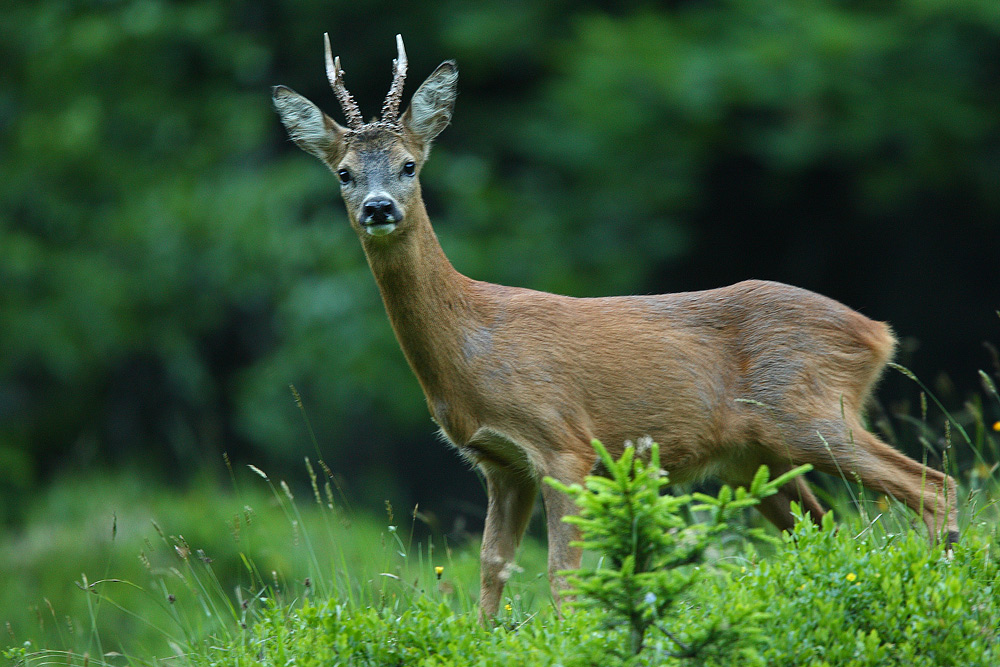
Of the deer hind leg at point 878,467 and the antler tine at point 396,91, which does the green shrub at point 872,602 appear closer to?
the deer hind leg at point 878,467

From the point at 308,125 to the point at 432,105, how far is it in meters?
0.51

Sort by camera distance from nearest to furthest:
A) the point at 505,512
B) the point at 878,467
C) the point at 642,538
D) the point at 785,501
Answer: the point at 642,538 < the point at 878,467 < the point at 505,512 < the point at 785,501

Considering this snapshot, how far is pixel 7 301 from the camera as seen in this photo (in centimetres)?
1064

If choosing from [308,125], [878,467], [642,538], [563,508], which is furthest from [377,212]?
[878,467]

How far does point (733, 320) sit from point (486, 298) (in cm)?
103

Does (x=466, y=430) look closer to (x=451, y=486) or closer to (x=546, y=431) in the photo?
(x=546, y=431)

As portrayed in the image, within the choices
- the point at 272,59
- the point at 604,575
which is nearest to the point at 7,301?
the point at 272,59

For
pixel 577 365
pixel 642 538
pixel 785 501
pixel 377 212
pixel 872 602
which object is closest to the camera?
pixel 642 538

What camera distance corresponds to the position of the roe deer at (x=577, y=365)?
4.64 meters

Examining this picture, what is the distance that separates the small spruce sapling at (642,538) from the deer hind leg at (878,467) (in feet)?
5.03

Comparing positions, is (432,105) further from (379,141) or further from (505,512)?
(505,512)

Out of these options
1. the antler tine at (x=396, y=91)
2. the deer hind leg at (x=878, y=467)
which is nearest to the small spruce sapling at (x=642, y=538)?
the deer hind leg at (x=878, y=467)

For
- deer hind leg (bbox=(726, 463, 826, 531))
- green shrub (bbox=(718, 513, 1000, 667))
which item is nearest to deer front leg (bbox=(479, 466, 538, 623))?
deer hind leg (bbox=(726, 463, 826, 531))

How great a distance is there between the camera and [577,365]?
15.8 feet
